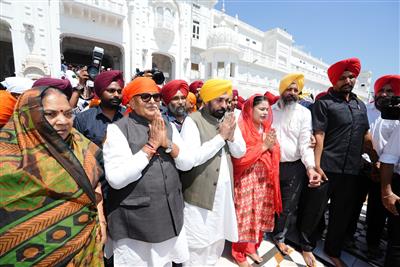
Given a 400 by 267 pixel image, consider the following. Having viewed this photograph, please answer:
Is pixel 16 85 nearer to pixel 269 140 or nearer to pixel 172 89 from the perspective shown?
pixel 172 89

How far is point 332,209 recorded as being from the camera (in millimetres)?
2391

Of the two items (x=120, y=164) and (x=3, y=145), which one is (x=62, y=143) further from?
(x=120, y=164)

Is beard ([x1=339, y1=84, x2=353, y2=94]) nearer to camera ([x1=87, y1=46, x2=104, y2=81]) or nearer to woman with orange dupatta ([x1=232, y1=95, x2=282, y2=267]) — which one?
woman with orange dupatta ([x1=232, y1=95, x2=282, y2=267])

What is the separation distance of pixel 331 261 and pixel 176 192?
6.94 feet

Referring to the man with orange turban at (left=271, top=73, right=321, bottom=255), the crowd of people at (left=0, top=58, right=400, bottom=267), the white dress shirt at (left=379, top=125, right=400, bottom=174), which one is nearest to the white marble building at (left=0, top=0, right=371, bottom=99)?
the crowd of people at (left=0, top=58, right=400, bottom=267)

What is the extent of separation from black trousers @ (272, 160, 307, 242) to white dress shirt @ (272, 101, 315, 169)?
0.12 meters

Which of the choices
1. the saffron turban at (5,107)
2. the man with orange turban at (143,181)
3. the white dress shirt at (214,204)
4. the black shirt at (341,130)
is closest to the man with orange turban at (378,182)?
the black shirt at (341,130)

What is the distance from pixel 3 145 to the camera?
1067mm

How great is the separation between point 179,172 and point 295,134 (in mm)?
1408

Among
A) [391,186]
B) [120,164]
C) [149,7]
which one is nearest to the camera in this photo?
[120,164]

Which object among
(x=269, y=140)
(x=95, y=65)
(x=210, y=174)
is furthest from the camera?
(x=95, y=65)

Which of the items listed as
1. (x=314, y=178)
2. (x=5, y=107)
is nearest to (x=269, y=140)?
(x=314, y=178)

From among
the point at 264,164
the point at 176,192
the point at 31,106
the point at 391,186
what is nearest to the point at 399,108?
the point at 391,186

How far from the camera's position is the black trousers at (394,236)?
185cm
